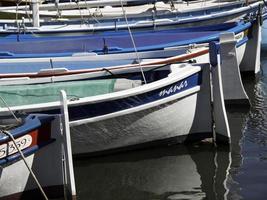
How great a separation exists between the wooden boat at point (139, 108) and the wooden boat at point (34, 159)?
0.91 m

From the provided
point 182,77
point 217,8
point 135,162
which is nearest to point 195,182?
point 135,162

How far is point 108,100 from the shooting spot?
7.21 meters

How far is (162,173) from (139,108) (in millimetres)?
957

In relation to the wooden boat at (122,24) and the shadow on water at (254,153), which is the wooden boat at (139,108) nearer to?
the shadow on water at (254,153)

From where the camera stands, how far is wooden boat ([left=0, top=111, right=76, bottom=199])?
5770 mm

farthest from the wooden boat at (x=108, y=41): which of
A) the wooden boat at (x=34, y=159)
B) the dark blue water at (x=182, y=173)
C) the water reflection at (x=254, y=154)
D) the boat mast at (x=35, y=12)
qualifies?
the wooden boat at (x=34, y=159)

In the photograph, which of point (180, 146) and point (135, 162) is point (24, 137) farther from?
point (180, 146)

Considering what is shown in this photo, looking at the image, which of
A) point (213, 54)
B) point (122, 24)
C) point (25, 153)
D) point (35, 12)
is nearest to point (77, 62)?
point (213, 54)

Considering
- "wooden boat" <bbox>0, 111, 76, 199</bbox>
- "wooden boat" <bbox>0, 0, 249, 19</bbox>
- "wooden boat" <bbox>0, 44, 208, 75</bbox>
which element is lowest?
"wooden boat" <bbox>0, 111, 76, 199</bbox>

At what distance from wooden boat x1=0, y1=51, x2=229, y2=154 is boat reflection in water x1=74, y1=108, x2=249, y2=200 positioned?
205 mm

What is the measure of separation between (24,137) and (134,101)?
205cm

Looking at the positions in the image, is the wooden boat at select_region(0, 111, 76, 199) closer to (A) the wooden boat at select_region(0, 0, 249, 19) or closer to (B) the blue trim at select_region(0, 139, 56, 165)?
(B) the blue trim at select_region(0, 139, 56, 165)

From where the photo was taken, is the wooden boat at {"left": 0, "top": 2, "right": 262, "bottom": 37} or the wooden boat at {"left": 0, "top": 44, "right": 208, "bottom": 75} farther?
the wooden boat at {"left": 0, "top": 2, "right": 262, "bottom": 37}

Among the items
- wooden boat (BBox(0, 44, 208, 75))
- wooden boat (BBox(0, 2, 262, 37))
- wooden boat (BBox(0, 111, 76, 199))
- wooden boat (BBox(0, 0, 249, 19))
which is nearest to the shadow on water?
wooden boat (BBox(0, 44, 208, 75))
